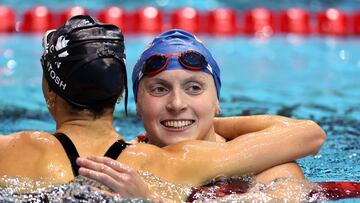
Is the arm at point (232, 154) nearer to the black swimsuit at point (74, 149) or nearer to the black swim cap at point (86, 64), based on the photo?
the black swimsuit at point (74, 149)

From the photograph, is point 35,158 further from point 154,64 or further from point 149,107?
point 154,64

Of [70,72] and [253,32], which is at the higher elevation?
[70,72]

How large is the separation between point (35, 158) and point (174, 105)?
68 cm

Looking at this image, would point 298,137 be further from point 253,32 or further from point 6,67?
point 253,32

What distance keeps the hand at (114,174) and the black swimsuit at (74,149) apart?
6.9 inches

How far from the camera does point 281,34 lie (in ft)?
33.0

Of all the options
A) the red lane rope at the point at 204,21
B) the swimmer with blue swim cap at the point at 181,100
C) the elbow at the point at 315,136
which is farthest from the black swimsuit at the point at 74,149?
the red lane rope at the point at 204,21

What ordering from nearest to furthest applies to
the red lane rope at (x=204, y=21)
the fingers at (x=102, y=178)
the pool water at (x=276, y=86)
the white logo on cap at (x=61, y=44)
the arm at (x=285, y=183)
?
the fingers at (x=102, y=178) < the white logo on cap at (x=61, y=44) < the arm at (x=285, y=183) < the pool water at (x=276, y=86) < the red lane rope at (x=204, y=21)

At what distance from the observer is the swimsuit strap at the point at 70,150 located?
8.99 ft

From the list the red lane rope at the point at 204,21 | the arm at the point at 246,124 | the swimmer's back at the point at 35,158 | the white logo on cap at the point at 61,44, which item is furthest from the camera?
the red lane rope at the point at 204,21

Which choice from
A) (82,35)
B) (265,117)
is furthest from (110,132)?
(265,117)

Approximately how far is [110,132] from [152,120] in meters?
0.41

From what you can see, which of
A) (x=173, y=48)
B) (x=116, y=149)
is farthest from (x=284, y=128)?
(x=116, y=149)

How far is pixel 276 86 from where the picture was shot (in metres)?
7.48
